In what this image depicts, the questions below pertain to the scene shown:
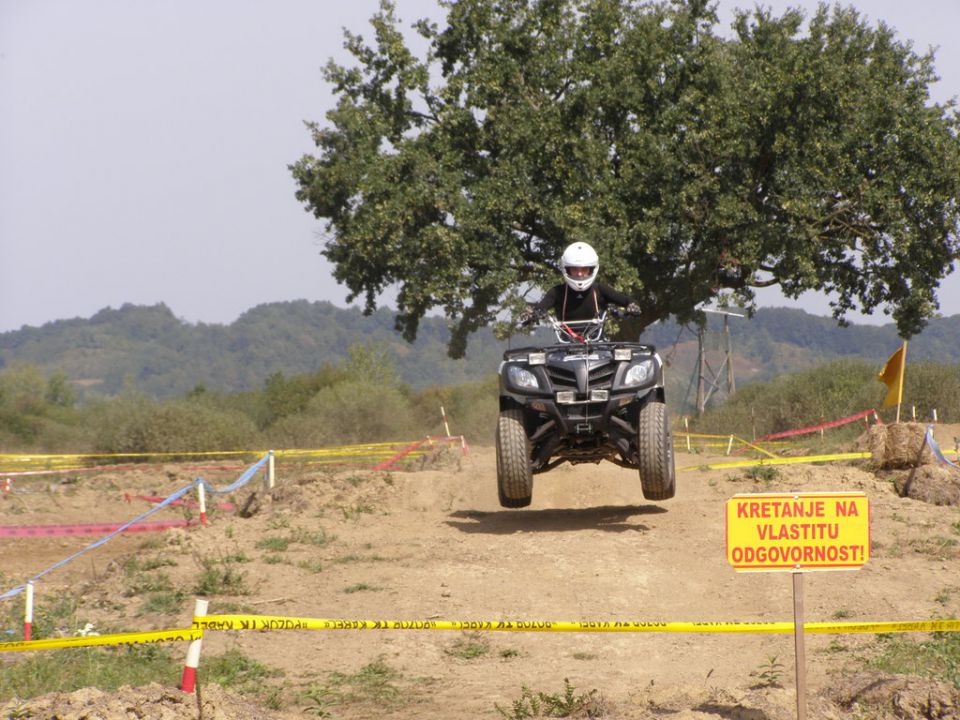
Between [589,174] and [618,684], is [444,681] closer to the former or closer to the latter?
Result: [618,684]

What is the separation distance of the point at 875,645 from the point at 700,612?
4.99 feet

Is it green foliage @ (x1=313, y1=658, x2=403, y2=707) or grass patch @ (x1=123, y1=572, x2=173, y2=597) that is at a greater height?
grass patch @ (x1=123, y1=572, x2=173, y2=597)

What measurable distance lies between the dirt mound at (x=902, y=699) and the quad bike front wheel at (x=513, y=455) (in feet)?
15.3

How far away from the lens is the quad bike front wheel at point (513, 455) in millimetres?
10508

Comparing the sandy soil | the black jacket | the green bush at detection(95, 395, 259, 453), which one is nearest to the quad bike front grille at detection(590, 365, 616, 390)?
the black jacket

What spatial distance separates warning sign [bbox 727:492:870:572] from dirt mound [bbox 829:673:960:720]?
2.27 ft

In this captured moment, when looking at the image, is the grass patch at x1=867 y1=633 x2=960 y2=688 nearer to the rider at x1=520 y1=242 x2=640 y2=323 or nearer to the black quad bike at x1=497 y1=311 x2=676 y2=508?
the black quad bike at x1=497 y1=311 x2=676 y2=508

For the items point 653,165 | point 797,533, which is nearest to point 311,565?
point 797,533

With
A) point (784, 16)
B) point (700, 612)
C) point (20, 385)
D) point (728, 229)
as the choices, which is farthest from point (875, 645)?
point (20, 385)

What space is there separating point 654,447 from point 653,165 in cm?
1431

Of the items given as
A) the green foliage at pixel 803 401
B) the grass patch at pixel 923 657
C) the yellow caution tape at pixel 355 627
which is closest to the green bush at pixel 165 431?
the green foliage at pixel 803 401

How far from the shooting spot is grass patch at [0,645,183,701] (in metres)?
6.98

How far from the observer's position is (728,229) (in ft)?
78.4

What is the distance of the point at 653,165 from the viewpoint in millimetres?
23781
